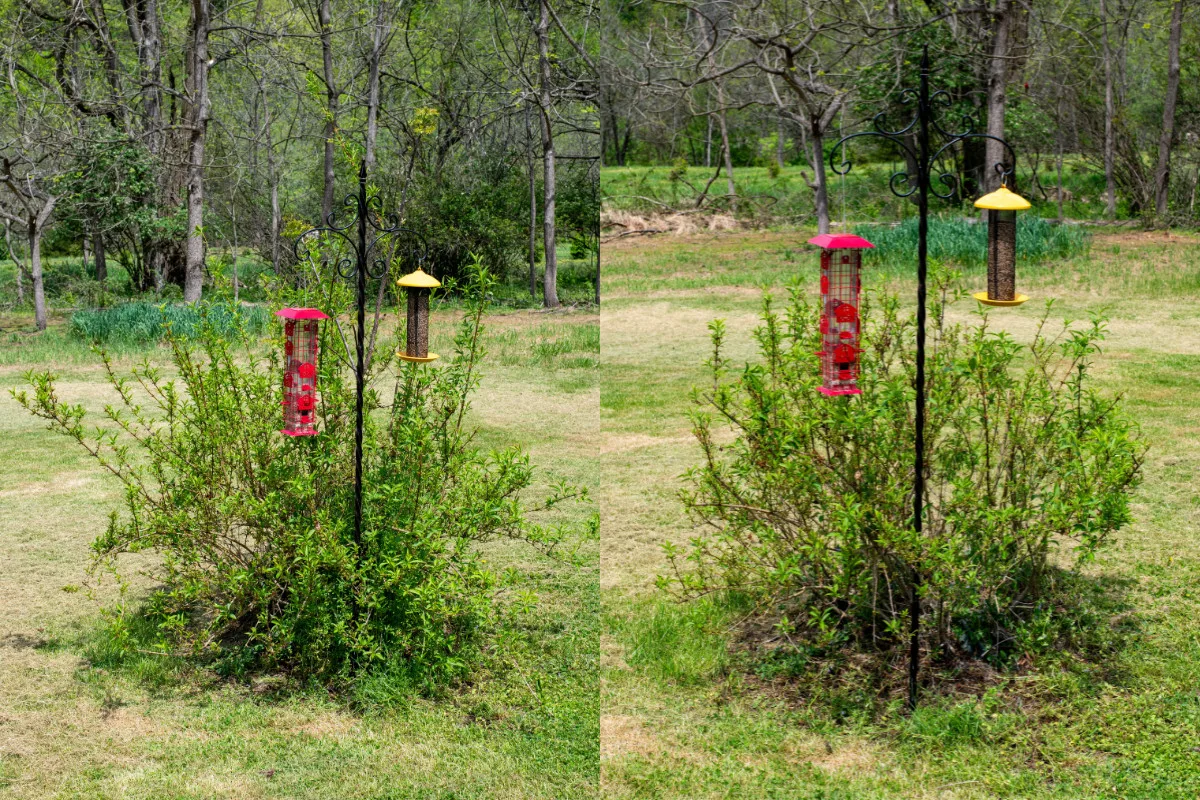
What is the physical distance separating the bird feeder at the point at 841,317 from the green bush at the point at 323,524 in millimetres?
1156

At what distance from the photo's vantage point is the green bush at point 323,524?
3902 millimetres

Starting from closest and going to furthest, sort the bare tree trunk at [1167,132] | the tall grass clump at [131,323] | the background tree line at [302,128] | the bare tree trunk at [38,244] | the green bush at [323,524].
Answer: the green bush at [323,524] < the tall grass clump at [131,323] < the bare tree trunk at [38,244] < the background tree line at [302,128] < the bare tree trunk at [1167,132]

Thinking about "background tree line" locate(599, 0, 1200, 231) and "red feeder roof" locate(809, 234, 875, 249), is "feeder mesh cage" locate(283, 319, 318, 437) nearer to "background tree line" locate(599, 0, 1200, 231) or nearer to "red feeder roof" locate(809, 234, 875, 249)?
"red feeder roof" locate(809, 234, 875, 249)

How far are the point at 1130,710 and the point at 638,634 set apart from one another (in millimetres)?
1615

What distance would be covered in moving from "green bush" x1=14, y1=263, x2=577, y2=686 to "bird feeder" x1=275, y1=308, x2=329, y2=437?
112 millimetres

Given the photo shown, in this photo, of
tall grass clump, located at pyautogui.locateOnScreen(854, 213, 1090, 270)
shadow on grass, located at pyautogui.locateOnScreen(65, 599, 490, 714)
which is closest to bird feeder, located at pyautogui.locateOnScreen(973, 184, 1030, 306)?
shadow on grass, located at pyautogui.locateOnScreen(65, 599, 490, 714)

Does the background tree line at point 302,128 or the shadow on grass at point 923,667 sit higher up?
the background tree line at point 302,128

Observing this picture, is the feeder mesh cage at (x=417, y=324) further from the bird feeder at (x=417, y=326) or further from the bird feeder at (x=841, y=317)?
the bird feeder at (x=841, y=317)

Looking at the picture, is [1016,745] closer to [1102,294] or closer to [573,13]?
[1102,294]

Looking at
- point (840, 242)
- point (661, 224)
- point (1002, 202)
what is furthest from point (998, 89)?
point (1002, 202)

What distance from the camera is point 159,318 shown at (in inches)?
494

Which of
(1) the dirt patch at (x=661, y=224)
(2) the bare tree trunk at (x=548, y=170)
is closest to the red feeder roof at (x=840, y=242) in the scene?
(2) the bare tree trunk at (x=548, y=170)

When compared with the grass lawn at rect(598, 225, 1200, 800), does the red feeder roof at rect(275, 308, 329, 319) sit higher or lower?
higher

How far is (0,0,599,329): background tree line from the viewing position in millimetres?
14953
